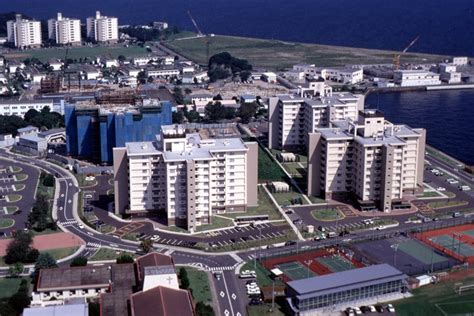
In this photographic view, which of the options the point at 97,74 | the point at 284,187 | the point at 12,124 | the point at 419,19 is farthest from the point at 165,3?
the point at 284,187

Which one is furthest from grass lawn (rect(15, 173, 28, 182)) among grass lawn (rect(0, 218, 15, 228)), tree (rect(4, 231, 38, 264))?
tree (rect(4, 231, 38, 264))

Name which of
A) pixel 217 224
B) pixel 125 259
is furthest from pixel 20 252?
pixel 217 224

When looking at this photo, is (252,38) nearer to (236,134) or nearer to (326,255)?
(236,134)

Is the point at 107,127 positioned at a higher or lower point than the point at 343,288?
higher

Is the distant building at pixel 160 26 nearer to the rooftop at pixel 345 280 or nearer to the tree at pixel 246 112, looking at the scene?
the tree at pixel 246 112

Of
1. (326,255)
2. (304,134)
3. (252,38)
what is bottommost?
(326,255)

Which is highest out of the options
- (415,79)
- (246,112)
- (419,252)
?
(415,79)

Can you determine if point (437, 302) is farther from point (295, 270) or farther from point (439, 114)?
point (439, 114)
